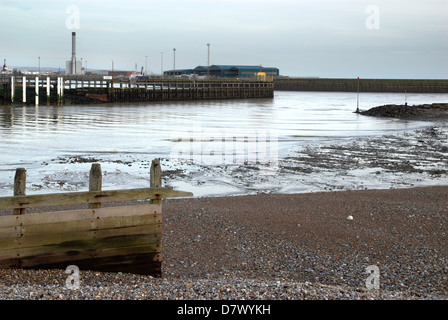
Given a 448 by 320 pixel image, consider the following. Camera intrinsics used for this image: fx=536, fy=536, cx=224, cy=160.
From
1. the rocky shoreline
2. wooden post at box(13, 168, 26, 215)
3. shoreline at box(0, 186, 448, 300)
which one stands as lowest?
shoreline at box(0, 186, 448, 300)

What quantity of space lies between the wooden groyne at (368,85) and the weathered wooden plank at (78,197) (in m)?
134

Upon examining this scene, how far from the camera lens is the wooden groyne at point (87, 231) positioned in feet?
20.5

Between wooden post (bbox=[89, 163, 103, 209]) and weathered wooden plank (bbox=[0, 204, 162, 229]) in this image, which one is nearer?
weathered wooden plank (bbox=[0, 204, 162, 229])

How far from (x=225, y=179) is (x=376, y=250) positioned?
6.89m

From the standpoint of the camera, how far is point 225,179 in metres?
14.6

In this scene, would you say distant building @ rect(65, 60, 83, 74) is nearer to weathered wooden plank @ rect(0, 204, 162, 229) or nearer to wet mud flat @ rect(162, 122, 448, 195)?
wet mud flat @ rect(162, 122, 448, 195)

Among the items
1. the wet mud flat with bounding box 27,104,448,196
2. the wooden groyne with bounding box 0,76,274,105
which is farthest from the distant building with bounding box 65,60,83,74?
the wet mud flat with bounding box 27,104,448,196

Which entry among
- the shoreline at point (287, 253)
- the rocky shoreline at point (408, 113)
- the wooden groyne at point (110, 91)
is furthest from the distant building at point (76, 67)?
the shoreline at point (287, 253)

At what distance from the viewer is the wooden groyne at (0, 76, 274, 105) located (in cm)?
5562

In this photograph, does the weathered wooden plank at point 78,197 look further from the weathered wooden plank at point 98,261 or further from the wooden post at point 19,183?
the weathered wooden plank at point 98,261

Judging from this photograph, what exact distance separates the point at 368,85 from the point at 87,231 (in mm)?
137896

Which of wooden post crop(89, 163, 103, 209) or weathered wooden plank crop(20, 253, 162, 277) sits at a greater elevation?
wooden post crop(89, 163, 103, 209)

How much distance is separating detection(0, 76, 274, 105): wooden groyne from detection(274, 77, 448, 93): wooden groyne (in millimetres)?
54627
